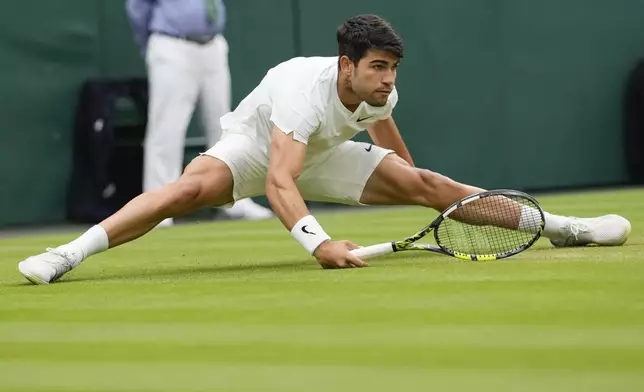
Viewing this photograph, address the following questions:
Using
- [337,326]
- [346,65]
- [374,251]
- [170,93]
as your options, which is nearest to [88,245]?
[374,251]

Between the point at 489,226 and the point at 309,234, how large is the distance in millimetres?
835

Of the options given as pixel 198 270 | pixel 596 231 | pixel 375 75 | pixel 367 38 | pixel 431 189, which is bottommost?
pixel 198 270

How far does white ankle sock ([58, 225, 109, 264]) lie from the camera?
240 inches

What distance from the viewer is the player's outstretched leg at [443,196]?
6512mm

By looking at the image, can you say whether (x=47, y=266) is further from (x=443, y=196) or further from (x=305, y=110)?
(x=443, y=196)

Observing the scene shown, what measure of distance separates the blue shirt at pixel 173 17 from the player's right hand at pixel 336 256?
17.5 ft

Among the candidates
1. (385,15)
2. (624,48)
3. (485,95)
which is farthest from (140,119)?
(624,48)

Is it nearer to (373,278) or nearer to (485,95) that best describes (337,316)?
(373,278)

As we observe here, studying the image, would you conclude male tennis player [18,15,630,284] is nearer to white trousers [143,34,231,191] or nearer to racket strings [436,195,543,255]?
racket strings [436,195,543,255]

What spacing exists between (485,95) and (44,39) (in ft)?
15.9

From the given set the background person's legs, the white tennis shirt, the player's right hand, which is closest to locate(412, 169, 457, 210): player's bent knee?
the white tennis shirt

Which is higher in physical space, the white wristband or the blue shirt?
the blue shirt

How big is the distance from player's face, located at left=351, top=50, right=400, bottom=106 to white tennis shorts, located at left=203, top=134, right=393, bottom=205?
595mm

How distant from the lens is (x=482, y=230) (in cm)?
612
